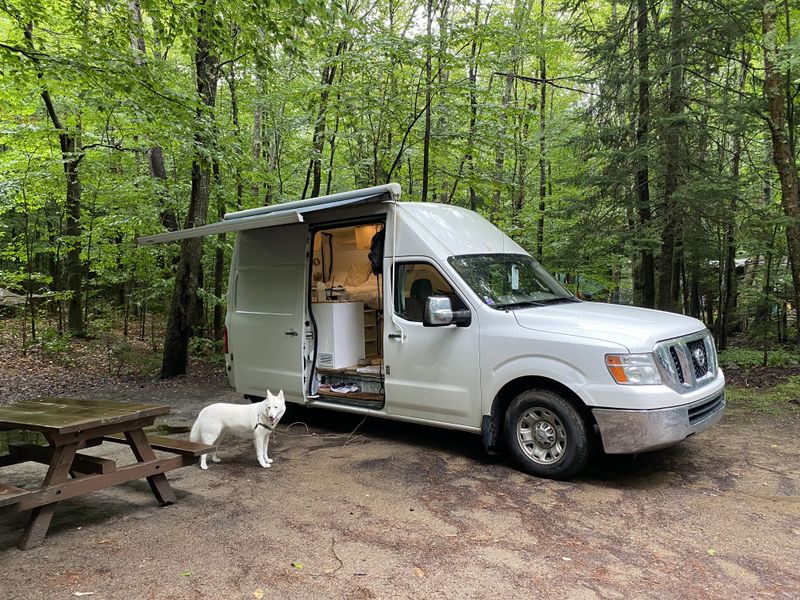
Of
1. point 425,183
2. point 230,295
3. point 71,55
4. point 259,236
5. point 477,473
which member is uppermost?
point 71,55

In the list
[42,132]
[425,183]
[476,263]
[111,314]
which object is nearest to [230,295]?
[476,263]

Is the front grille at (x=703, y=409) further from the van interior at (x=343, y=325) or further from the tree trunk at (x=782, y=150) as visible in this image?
the tree trunk at (x=782, y=150)

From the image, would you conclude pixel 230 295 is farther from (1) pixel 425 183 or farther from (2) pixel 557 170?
(2) pixel 557 170

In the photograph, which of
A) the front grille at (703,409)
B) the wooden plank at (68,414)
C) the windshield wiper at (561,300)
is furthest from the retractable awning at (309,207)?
the front grille at (703,409)

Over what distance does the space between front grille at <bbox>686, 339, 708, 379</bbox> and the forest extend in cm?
361

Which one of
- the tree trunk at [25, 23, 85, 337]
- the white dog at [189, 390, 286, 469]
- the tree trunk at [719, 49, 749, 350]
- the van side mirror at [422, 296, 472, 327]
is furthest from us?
the tree trunk at [25, 23, 85, 337]

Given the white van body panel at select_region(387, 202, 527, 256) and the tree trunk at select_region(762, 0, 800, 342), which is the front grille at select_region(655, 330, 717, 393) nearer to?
the white van body panel at select_region(387, 202, 527, 256)

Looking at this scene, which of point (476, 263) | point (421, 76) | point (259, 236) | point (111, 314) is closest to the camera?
point (476, 263)

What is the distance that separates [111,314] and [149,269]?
4.90 metres

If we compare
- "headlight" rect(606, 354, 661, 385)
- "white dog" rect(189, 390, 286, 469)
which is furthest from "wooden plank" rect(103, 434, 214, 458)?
"headlight" rect(606, 354, 661, 385)

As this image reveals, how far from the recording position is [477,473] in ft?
15.7

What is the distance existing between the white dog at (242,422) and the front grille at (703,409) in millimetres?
3479

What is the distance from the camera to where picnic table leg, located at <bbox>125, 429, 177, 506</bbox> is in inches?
156

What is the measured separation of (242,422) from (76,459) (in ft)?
4.42
